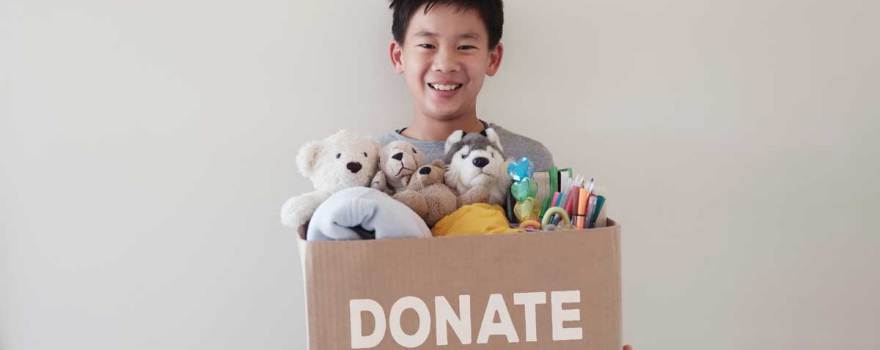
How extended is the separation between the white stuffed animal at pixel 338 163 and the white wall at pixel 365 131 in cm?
29

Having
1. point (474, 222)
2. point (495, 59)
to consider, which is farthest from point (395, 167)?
point (495, 59)

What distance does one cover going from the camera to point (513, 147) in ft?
4.03

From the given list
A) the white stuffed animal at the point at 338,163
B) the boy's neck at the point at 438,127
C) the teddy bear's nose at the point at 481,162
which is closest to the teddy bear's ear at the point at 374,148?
the white stuffed animal at the point at 338,163

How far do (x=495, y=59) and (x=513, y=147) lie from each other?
14 centimetres

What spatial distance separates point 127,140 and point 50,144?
0.12 meters

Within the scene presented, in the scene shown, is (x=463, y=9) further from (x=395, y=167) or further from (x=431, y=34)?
(x=395, y=167)

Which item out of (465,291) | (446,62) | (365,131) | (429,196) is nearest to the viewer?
(465,291)

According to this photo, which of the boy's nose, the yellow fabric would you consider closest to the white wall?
the boy's nose

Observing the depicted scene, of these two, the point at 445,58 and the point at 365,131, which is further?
the point at 365,131

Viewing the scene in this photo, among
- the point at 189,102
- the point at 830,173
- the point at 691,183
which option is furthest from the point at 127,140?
the point at 830,173

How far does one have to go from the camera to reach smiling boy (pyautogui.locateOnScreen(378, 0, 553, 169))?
1157 mm

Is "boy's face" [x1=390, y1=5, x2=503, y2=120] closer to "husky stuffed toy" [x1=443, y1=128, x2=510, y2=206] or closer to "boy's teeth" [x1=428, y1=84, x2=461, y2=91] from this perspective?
"boy's teeth" [x1=428, y1=84, x2=461, y2=91]

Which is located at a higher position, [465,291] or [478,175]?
[478,175]

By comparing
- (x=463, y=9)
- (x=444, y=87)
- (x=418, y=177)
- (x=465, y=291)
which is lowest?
(x=465, y=291)
